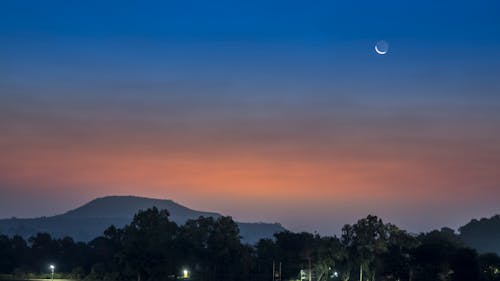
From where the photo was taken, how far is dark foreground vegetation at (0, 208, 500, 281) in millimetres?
85812

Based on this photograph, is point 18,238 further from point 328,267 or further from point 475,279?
point 475,279

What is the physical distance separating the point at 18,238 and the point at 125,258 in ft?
145

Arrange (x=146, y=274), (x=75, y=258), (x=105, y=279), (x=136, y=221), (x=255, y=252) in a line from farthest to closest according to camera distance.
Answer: (x=75, y=258) → (x=255, y=252) → (x=136, y=221) → (x=105, y=279) → (x=146, y=274)

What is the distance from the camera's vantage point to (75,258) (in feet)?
369

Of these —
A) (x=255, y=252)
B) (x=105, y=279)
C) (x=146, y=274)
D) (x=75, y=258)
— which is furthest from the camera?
(x=75, y=258)

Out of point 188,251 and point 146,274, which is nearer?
point 146,274

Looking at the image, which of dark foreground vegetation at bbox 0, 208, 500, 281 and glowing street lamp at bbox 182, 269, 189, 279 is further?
glowing street lamp at bbox 182, 269, 189, 279

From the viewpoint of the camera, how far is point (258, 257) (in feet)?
331

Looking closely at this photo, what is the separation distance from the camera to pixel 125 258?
82.6 m

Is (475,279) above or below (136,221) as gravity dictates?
below

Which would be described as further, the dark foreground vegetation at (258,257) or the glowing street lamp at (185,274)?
the glowing street lamp at (185,274)

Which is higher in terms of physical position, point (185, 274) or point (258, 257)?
point (258, 257)

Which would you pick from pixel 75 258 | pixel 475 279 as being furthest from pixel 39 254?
pixel 475 279

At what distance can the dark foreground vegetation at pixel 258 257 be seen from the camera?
85.8 metres
